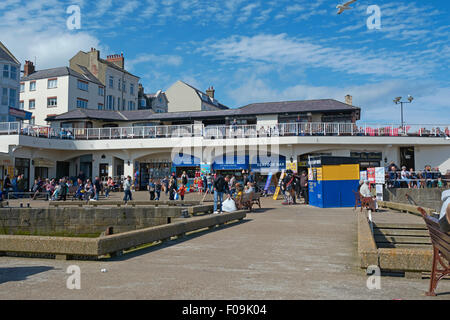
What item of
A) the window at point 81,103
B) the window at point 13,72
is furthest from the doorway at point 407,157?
the window at point 13,72

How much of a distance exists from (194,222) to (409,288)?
20.8 feet

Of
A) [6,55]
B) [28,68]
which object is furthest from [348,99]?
[28,68]

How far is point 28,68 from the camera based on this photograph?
52125 millimetres

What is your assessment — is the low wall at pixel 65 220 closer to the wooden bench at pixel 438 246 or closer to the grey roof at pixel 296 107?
the wooden bench at pixel 438 246

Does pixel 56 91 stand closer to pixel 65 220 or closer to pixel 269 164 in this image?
pixel 269 164

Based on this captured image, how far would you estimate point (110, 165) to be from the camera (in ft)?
125

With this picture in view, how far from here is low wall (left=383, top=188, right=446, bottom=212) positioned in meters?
21.7

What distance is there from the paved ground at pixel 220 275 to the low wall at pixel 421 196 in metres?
14.3

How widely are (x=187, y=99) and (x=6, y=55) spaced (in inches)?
942

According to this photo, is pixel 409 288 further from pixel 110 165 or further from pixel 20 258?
pixel 110 165

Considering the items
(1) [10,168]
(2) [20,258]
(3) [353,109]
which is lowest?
(2) [20,258]

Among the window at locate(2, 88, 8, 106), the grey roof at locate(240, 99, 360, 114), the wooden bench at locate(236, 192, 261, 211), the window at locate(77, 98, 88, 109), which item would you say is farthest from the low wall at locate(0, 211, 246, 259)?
the window at locate(77, 98, 88, 109)

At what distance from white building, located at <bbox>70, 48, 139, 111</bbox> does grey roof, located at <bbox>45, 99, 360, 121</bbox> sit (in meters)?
13.1
